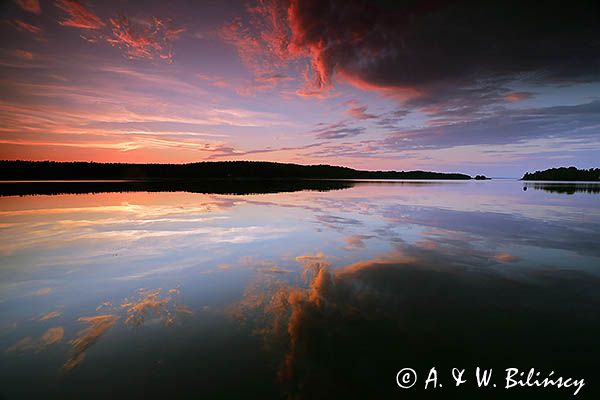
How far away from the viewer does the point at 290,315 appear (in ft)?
22.1

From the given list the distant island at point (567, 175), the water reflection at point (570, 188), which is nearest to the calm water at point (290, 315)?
the water reflection at point (570, 188)

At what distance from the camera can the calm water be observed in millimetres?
4746

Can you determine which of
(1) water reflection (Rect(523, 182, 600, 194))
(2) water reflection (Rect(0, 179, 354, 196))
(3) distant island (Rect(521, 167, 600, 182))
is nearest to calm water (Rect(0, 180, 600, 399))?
(2) water reflection (Rect(0, 179, 354, 196))

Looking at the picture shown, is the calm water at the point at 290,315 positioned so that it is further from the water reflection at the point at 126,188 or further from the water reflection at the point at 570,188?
the water reflection at the point at 570,188

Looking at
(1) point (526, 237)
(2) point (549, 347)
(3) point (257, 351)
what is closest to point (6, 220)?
(3) point (257, 351)

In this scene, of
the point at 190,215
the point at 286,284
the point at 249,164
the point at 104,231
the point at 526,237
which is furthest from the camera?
the point at 249,164

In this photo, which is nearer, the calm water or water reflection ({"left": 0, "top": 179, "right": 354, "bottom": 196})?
the calm water

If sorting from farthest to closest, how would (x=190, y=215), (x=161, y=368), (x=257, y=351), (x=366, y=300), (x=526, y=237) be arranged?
(x=190, y=215)
(x=526, y=237)
(x=366, y=300)
(x=257, y=351)
(x=161, y=368)

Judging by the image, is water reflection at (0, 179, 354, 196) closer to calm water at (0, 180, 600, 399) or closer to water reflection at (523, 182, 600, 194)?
calm water at (0, 180, 600, 399)

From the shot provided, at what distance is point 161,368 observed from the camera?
502 centimetres

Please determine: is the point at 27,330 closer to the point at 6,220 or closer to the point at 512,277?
the point at 512,277

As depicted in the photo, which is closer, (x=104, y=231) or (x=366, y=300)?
(x=366, y=300)

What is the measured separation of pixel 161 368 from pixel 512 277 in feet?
33.8

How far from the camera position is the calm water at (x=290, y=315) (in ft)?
15.6
